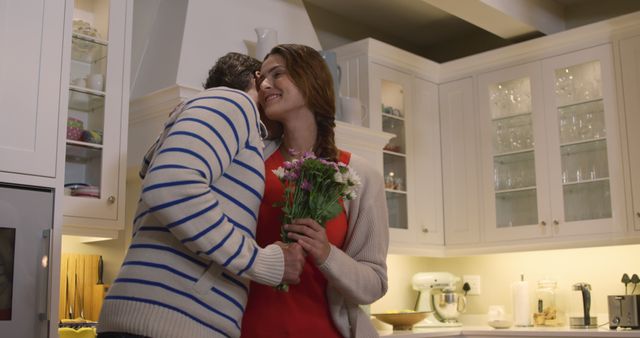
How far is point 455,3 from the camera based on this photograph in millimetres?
4211

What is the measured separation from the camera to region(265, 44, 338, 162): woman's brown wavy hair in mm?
1846

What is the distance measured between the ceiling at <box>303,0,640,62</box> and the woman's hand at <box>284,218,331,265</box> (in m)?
2.78

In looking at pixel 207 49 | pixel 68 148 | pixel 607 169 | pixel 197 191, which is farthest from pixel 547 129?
pixel 197 191

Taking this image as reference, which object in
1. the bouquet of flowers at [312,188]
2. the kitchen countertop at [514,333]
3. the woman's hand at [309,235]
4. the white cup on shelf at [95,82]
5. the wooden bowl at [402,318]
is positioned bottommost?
the kitchen countertop at [514,333]

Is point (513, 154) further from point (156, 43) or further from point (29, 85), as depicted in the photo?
point (29, 85)

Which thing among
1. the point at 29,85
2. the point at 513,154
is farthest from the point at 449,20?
the point at 29,85

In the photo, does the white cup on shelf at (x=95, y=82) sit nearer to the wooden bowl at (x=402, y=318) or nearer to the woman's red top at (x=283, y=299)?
the woman's red top at (x=283, y=299)

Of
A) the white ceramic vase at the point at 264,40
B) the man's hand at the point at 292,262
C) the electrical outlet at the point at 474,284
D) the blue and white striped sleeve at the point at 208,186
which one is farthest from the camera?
the electrical outlet at the point at 474,284

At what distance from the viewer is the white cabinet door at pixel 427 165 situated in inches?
181

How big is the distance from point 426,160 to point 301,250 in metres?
3.10

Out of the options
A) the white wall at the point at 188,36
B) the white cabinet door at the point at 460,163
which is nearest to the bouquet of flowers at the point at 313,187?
the white wall at the point at 188,36

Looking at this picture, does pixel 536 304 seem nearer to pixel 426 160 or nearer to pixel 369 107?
pixel 426 160

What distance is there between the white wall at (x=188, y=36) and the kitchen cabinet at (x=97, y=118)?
1.01 feet

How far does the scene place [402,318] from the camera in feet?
13.6
